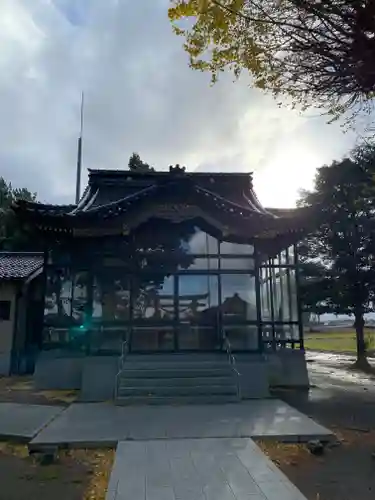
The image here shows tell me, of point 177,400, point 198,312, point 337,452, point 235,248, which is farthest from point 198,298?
point 337,452

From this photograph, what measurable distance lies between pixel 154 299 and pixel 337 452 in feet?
21.7

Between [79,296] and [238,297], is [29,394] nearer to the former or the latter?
[79,296]

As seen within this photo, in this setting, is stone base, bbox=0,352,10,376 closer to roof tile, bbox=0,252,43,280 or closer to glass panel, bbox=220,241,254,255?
roof tile, bbox=0,252,43,280

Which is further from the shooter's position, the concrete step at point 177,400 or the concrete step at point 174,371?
the concrete step at point 174,371

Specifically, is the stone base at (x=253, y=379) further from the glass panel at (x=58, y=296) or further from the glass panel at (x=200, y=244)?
the glass panel at (x=58, y=296)

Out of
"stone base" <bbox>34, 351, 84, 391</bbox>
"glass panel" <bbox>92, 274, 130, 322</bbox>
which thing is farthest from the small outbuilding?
"glass panel" <bbox>92, 274, 130, 322</bbox>

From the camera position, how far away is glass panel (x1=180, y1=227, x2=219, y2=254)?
1180 cm

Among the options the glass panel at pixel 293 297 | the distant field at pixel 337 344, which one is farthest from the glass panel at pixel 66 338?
the distant field at pixel 337 344

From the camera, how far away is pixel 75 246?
1195 centimetres

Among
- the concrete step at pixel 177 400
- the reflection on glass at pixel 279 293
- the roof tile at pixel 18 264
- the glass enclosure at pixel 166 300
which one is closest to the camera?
the concrete step at pixel 177 400

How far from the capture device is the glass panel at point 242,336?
1126cm

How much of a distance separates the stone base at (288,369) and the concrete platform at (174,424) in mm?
2292

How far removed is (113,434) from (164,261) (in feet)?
19.0

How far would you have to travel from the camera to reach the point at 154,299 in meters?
11.5
